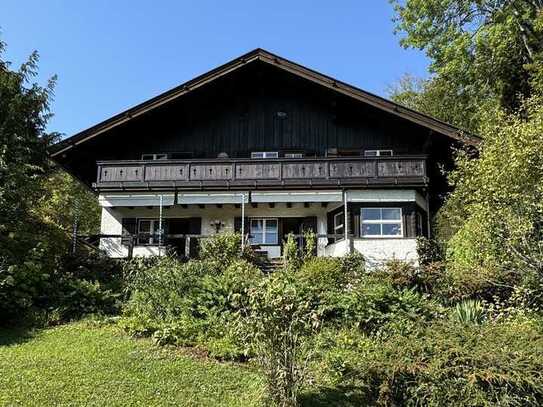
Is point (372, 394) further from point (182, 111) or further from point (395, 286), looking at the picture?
point (182, 111)

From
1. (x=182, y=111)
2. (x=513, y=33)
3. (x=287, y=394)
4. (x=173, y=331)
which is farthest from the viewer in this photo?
(x=513, y=33)

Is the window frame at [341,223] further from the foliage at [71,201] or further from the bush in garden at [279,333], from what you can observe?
the foliage at [71,201]

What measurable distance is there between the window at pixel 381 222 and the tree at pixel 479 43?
755cm

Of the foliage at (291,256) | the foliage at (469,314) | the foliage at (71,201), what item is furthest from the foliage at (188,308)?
the foliage at (71,201)

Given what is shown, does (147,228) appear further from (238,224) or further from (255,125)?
(255,125)

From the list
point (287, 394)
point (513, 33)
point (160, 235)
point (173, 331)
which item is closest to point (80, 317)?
point (173, 331)

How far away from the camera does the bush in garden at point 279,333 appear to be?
7090 millimetres

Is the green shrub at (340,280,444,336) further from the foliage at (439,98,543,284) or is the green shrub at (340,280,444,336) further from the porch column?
the porch column

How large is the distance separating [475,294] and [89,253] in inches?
498

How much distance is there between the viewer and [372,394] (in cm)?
792

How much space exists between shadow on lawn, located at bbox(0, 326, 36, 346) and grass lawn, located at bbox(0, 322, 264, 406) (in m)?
0.02

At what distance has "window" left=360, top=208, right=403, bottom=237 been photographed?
20097 mm

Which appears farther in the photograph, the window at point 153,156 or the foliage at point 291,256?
the window at point 153,156

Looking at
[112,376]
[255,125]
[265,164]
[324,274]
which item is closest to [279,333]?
[112,376]
